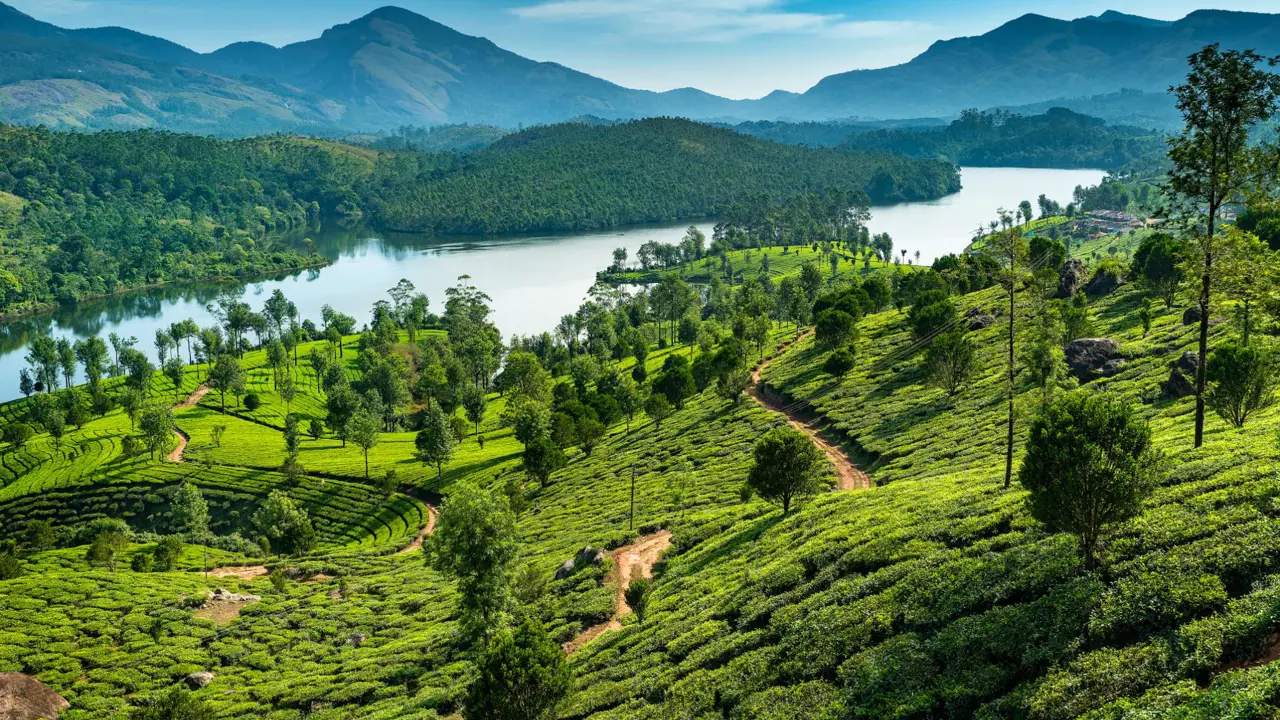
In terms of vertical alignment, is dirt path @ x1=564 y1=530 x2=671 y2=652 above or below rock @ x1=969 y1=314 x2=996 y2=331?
below

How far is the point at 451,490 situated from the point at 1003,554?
3180 cm

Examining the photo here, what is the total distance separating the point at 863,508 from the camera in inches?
1809

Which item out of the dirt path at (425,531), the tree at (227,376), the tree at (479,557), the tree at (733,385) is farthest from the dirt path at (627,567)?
the tree at (227,376)

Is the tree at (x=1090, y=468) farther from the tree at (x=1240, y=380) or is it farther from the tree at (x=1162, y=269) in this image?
the tree at (x=1162, y=269)

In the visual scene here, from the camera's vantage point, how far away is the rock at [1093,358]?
71.3 m

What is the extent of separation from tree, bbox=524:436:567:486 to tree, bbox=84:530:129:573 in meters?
45.0

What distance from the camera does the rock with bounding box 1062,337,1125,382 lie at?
234 ft

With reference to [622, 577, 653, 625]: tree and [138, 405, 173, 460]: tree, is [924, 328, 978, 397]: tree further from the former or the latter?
[138, 405, 173, 460]: tree

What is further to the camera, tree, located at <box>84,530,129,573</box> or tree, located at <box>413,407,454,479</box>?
tree, located at <box>413,407,454,479</box>

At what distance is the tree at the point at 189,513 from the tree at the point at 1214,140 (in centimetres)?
10412

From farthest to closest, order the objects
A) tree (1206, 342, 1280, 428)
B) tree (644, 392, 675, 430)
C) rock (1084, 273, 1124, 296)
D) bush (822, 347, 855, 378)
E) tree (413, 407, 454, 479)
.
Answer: rock (1084, 273, 1124, 296) → tree (644, 392, 675, 430) → tree (413, 407, 454, 479) → bush (822, 347, 855, 378) → tree (1206, 342, 1280, 428)

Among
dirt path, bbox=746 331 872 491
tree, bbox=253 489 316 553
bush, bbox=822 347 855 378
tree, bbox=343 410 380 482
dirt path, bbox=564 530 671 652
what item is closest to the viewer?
dirt path, bbox=564 530 671 652

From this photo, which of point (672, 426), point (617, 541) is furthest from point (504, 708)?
point (672, 426)

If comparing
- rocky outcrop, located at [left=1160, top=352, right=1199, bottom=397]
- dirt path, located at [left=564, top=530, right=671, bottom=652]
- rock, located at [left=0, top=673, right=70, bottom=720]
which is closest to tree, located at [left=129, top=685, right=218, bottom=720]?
rock, located at [left=0, top=673, right=70, bottom=720]
